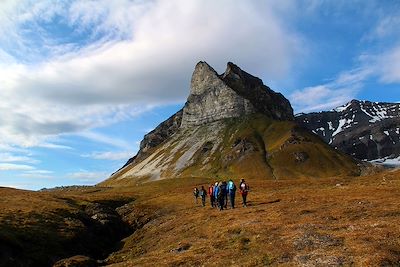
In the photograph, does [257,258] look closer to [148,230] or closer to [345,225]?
[345,225]

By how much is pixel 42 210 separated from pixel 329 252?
47905mm

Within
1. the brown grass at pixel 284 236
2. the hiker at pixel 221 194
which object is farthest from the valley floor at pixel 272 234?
the hiker at pixel 221 194

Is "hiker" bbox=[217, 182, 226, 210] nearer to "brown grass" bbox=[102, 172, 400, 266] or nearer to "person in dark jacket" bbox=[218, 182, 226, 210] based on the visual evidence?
"person in dark jacket" bbox=[218, 182, 226, 210]

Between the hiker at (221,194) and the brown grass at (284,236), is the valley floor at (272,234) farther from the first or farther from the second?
the hiker at (221,194)

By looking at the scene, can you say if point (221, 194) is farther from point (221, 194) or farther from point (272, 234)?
point (272, 234)

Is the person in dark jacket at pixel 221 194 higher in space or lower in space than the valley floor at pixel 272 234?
higher

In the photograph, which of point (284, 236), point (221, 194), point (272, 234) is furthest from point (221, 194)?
point (284, 236)

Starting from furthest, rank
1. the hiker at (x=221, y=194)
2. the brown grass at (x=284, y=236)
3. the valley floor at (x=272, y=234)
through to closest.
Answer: the hiker at (x=221, y=194)
the valley floor at (x=272, y=234)
the brown grass at (x=284, y=236)

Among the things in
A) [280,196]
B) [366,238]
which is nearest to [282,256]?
[366,238]

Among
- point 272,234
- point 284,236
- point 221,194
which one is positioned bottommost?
point 284,236

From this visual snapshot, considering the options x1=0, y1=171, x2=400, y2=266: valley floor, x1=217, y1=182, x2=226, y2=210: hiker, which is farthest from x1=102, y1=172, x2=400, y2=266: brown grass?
x1=217, y1=182, x2=226, y2=210: hiker

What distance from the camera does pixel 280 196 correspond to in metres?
69.1

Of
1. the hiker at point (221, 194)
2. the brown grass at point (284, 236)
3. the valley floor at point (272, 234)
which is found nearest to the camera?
the brown grass at point (284, 236)

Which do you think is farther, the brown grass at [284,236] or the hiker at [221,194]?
the hiker at [221,194]
